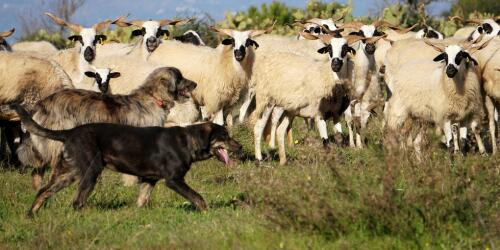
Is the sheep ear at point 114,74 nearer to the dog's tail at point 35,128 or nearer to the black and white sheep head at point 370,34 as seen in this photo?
the dog's tail at point 35,128

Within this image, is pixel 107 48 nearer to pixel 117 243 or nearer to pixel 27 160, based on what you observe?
pixel 27 160

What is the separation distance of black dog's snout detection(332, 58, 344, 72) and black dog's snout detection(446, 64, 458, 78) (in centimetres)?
167

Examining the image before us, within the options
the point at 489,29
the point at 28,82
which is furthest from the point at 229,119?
the point at 489,29

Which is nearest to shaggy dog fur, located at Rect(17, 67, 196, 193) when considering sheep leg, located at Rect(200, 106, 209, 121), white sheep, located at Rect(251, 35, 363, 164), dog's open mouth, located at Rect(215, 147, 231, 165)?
dog's open mouth, located at Rect(215, 147, 231, 165)

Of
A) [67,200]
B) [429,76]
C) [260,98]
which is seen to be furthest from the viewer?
[260,98]

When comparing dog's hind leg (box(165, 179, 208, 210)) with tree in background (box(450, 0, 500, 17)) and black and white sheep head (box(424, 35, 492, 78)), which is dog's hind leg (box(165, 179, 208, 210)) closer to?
black and white sheep head (box(424, 35, 492, 78))

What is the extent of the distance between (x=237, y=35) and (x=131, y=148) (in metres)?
6.65

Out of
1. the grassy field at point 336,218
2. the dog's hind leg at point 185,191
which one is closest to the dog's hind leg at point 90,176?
the grassy field at point 336,218

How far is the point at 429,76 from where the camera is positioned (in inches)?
505

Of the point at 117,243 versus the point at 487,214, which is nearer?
the point at 487,214

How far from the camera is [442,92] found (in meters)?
12.5

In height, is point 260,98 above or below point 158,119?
below

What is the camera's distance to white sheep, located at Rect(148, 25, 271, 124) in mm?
14695

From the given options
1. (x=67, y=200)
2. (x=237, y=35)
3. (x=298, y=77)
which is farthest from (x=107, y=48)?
(x=67, y=200)
